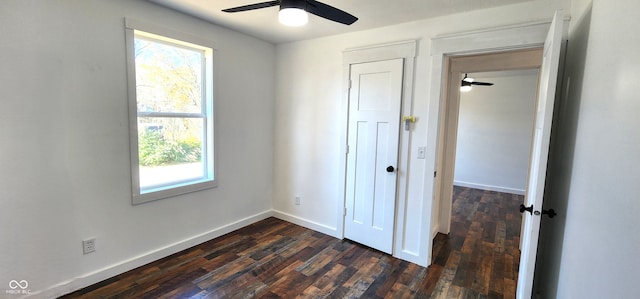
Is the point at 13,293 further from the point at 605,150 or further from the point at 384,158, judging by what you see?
the point at 605,150

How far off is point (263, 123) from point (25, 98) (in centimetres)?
223

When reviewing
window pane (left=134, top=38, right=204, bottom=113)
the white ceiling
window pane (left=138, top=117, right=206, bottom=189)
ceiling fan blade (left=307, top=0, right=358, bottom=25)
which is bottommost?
window pane (left=138, top=117, right=206, bottom=189)

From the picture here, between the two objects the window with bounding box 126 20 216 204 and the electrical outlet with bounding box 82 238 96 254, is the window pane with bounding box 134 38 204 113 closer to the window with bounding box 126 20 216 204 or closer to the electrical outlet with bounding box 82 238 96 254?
the window with bounding box 126 20 216 204

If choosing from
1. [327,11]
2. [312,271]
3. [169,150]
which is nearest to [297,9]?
[327,11]

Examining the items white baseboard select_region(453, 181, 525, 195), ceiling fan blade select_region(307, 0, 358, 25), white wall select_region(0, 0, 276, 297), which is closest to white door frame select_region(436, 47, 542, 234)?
ceiling fan blade select_region(307, 0, 358, 25)

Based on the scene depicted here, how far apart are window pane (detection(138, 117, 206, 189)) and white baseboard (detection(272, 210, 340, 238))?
127 centimetres

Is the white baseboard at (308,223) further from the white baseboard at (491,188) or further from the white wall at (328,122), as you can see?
the white baseboard at (491,188)

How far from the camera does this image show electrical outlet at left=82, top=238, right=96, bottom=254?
2281 millimetres

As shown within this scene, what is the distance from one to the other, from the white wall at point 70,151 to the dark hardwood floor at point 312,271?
0.89 ft

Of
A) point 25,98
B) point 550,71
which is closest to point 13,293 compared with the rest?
point 25,98

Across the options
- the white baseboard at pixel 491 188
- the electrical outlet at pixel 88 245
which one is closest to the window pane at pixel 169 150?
the electrical outlet at pixel 88 245

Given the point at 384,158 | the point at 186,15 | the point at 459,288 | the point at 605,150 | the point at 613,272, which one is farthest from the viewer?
the point at 384,158

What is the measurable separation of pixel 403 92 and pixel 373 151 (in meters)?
0.69

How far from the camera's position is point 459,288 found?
2.46 meters
